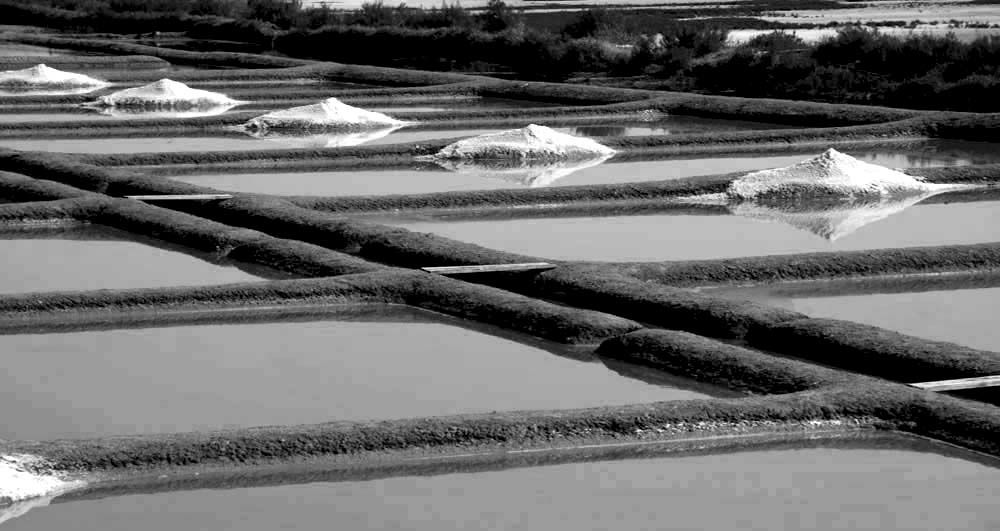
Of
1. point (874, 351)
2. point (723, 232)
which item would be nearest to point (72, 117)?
point (723, 232)

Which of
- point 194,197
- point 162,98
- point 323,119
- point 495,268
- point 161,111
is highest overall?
point 495,268

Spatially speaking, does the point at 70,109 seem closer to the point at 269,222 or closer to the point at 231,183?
the point at 231,183

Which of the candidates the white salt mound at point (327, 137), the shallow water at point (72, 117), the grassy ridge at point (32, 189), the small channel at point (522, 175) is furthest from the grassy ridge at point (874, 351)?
the shallow water at point (72, 117)

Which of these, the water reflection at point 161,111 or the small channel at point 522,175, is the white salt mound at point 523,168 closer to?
the small channel at point 522,175

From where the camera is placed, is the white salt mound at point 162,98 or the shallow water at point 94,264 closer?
the shallow water at point 94,264

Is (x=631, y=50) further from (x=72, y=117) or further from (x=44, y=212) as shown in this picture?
(x=44, y=212)

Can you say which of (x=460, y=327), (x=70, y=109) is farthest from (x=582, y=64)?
(x=460, y=327)
